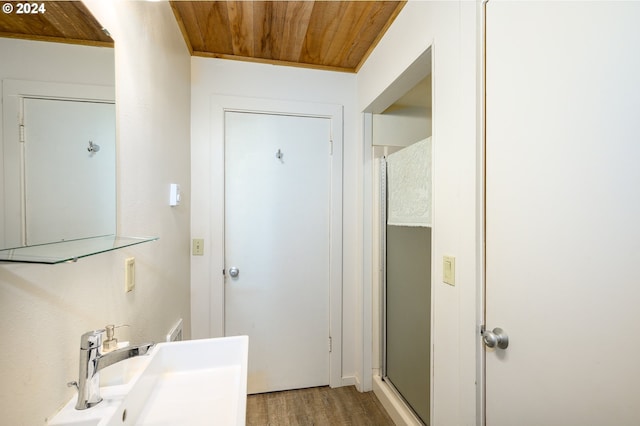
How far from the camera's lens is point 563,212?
69cm

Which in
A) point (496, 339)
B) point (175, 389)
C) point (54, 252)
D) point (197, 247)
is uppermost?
point (54, 252)

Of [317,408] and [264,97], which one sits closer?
[317,408]

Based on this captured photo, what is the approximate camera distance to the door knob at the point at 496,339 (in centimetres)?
85

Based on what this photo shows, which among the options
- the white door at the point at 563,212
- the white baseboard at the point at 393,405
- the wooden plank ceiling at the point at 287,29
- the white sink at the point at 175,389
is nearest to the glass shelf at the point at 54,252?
the white sink at the point at 175,389

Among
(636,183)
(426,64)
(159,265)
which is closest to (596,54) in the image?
(636,183)

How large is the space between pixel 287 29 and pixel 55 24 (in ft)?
4.20

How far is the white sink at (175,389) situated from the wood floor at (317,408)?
0.94m

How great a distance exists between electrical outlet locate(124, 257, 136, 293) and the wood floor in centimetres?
128

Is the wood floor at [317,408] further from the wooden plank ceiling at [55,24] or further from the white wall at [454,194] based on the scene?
the wooden plank ceiling at [55,24]

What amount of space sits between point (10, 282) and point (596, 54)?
54.4 inches

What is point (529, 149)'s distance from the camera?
30.6 inches

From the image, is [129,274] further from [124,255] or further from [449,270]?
[449,270]

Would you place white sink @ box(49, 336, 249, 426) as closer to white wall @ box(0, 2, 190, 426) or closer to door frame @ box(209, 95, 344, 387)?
white wall @ box(0, 2, 190, 426)

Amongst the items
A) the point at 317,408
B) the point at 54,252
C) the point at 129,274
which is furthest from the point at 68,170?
the point at 317,408
